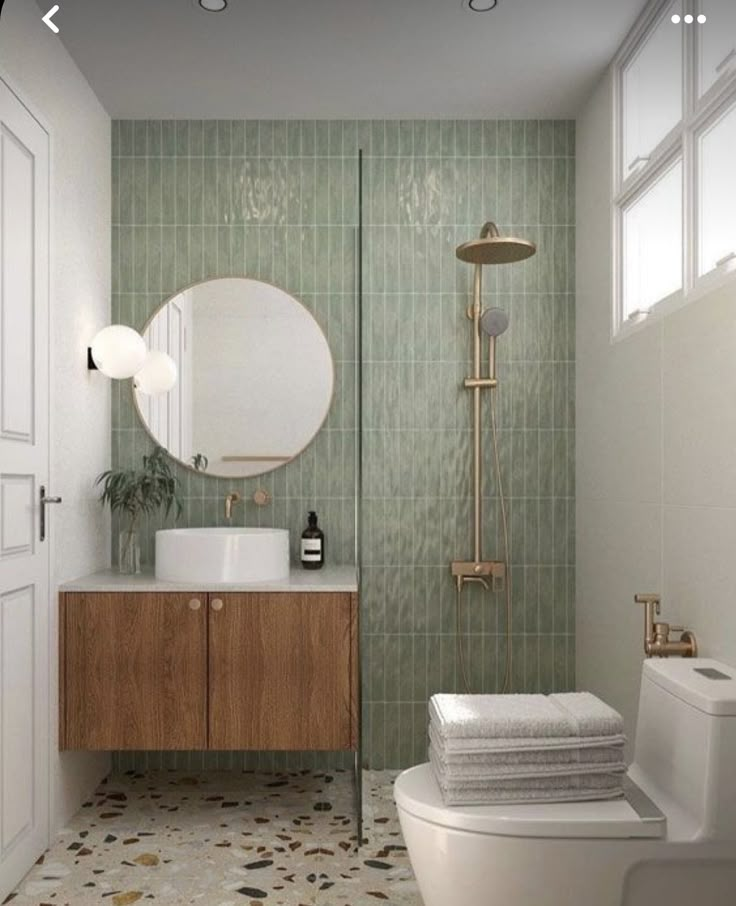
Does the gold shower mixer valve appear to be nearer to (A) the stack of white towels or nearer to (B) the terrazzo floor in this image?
(B) the terrazzo floor

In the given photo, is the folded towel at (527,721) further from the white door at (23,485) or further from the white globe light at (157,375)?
the white globe light at (157,375)

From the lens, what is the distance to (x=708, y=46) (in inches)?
72.3

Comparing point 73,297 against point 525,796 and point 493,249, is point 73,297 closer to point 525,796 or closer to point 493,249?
point 493,249

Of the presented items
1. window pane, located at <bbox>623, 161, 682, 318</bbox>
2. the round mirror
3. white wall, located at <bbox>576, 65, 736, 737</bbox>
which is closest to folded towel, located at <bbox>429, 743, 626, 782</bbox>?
white wall, located at <bbox>576, 65, 736, 737</bbox>

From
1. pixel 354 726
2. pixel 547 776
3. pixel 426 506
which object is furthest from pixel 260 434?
pixel 547 776

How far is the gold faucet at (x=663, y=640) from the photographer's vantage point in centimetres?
192

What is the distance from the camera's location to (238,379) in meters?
2.99

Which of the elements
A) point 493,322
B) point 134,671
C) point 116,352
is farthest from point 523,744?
point 116,352

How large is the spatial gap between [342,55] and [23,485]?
1279 millimetres

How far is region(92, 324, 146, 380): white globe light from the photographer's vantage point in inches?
108

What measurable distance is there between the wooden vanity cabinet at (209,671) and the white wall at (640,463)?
2.20ft

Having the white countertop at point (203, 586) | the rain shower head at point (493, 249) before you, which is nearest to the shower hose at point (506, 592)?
the white countertop at point (203, 586)

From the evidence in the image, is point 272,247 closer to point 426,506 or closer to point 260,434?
point 260,434

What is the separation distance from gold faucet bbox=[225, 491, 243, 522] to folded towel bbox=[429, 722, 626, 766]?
1468mm
